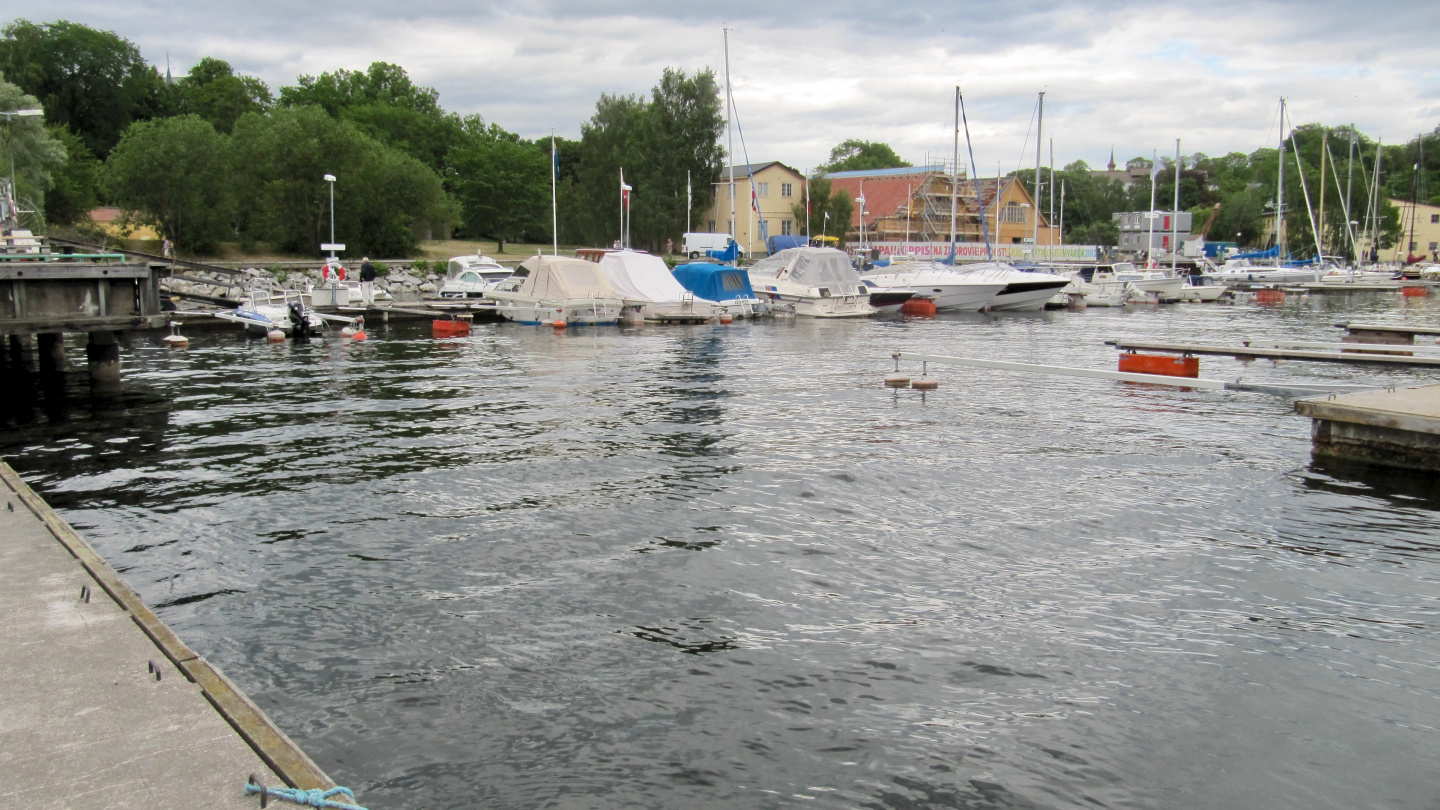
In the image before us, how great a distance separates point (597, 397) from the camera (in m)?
21.4

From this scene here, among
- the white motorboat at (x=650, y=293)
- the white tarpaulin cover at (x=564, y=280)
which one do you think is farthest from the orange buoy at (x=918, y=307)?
the white tarpaulin cover at (x=564, y=280)

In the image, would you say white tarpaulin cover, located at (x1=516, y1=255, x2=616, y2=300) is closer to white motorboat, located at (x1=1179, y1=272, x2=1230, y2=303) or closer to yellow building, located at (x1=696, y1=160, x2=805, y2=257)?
white motorboat, located at (x1=1179, y1=272, x2=1230, y2=303)

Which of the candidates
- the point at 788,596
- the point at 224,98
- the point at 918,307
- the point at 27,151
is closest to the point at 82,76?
the point at 224,98

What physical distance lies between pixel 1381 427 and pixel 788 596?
955 cm

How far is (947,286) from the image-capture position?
5188 centimetres

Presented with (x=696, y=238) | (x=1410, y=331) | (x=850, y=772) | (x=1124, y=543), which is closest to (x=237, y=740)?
(x=850, y=772)

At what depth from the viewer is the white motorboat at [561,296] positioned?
132 feet

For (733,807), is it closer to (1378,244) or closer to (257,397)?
(257,397)

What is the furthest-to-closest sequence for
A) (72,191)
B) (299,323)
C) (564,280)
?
(72,191), (564,280), (299,323)

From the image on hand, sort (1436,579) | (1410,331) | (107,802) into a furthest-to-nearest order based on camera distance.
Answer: (1410,331), (1436,579), (107,802)

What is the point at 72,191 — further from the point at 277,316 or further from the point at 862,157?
the point at 862,157

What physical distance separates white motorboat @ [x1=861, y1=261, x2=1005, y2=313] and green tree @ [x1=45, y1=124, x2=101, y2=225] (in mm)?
48251

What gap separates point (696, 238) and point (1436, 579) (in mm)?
68036

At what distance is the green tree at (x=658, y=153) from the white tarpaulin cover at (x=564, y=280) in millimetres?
41635
